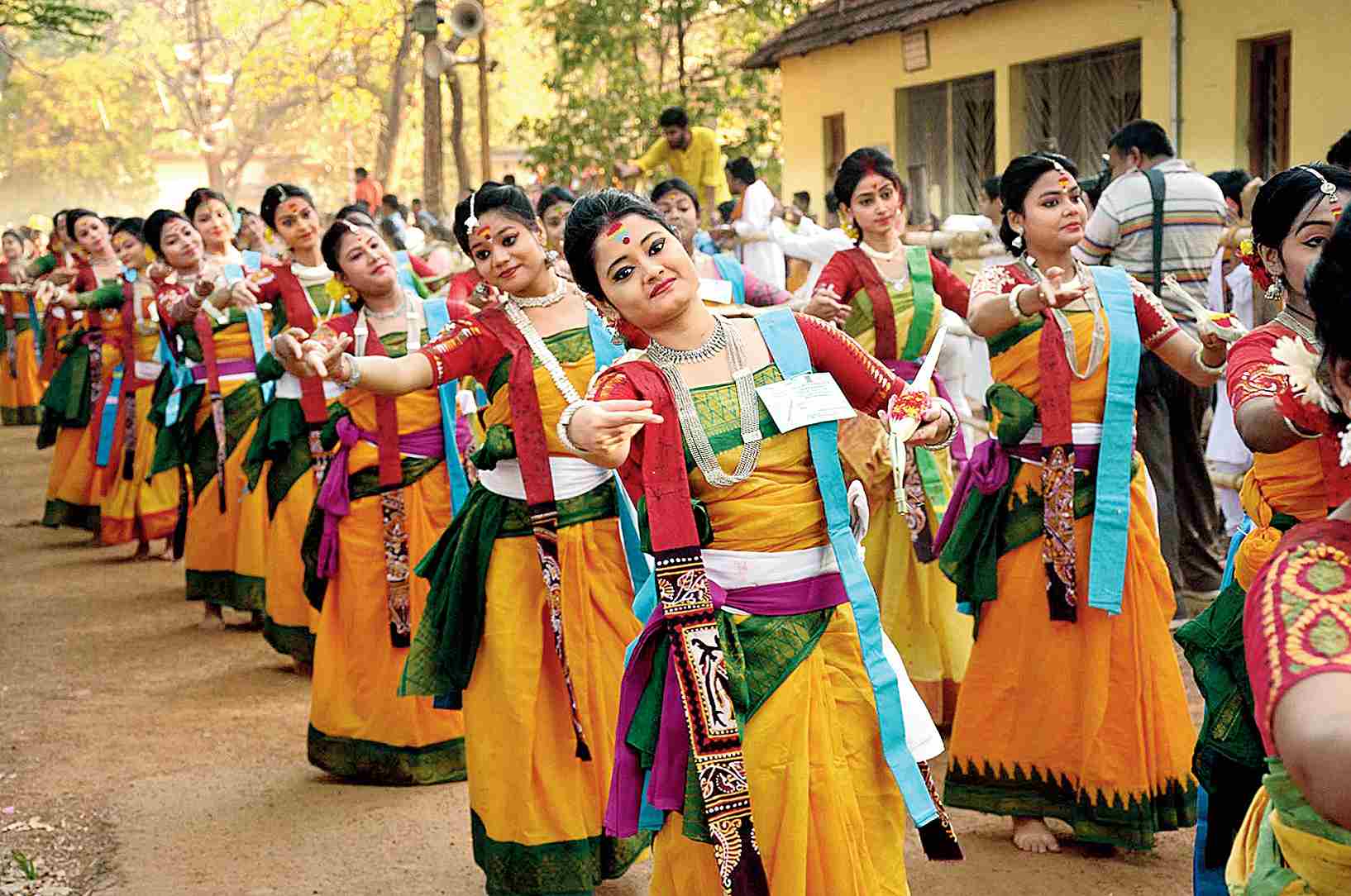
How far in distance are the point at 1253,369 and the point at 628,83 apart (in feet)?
60.0

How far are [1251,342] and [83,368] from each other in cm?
1062

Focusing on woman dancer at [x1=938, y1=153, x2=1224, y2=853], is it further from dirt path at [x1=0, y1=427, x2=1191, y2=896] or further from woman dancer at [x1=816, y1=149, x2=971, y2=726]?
woman dancer at [x1=816, y1=149, x2=971, y2=726]

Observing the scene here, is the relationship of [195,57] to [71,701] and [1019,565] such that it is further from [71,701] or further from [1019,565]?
[1019,565]

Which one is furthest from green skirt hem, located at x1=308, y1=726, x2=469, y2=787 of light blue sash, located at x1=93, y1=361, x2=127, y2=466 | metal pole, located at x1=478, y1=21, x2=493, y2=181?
metal pole, located at x1=478, y1=21, x2=493, y2=181

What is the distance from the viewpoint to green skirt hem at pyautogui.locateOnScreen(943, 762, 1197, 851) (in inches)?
196

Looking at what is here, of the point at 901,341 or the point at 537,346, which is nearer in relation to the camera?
the point at 537,346

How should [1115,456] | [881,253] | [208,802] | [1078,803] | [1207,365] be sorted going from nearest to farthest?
[1207,365] → [1115,456] → [1078,803] → [208,802] → [881,253]

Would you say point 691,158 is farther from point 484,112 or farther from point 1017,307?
point 1017,307

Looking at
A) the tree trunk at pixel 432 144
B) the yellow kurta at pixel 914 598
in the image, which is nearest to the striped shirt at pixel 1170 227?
the yellow kurta at pixel 914 598

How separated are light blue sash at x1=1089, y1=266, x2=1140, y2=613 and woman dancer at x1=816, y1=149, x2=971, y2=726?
3.99 ft

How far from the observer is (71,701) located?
7879 millimetres

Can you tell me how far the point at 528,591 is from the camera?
503cm

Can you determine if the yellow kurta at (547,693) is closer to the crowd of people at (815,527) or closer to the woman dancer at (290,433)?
the crowd of people at (815,527)

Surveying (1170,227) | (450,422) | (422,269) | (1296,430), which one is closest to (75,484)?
(422,269)
